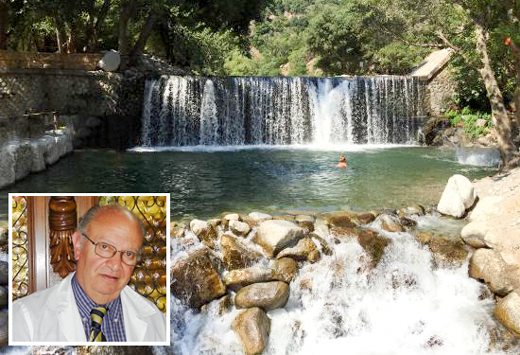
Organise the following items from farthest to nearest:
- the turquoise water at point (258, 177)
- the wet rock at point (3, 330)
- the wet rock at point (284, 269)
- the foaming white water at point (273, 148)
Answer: the foaming white water at point (273, 148) → the turquoise water at point (258, 177) → the wet rock at point (284, 269) → the wet rock at point (3, 330)

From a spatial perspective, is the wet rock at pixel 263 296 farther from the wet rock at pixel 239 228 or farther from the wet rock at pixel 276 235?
the wet rock at pixel 239 228

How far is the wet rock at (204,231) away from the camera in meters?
7.82

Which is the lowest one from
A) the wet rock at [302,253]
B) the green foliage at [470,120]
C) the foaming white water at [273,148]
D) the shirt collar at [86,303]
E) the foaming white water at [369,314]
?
the foaming white water at [369,314]

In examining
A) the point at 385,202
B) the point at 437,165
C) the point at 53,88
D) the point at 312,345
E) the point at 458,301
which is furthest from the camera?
the point at 53,88

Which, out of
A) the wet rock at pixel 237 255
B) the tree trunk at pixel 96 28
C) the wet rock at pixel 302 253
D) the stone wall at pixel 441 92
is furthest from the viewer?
the stone wall at pixel 441 92

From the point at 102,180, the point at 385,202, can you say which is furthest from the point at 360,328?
the point at 102,180

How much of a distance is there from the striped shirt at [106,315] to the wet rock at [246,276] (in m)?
3.58

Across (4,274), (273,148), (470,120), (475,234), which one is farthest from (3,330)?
(470,120)

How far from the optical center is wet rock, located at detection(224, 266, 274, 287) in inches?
270

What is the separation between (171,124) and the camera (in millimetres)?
20109

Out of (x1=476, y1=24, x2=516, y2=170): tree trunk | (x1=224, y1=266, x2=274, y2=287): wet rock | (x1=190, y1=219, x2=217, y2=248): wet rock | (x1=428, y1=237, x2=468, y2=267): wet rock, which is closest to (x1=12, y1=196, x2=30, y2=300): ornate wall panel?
(x1=224, y1=266, x2=274, y2=287): wet rock

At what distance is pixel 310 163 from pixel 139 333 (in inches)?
490

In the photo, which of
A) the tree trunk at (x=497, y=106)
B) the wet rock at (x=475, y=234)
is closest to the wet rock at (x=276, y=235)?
the wet rock at (x=475, y=234)

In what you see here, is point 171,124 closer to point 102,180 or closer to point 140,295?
point 102,180
